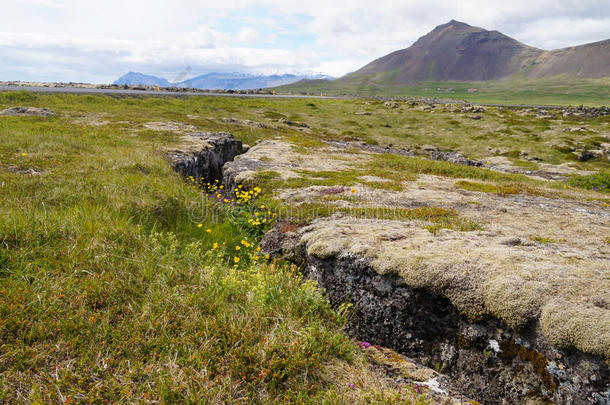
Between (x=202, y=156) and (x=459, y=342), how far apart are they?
59.6 feet

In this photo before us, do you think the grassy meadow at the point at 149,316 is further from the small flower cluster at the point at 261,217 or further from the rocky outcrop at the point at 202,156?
the rocky outcrop at the point at 202,156

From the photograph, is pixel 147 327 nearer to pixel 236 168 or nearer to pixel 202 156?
pixel 236 168

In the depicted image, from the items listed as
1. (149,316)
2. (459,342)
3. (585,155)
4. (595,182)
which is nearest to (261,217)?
(149,316)

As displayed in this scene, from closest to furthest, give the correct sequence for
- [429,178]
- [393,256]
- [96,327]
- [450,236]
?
[96,327]
[393,256]
[450,236]
[429,178]

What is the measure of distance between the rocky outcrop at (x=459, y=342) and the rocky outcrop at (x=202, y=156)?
41.2ft

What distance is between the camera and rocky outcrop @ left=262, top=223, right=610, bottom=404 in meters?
4.26

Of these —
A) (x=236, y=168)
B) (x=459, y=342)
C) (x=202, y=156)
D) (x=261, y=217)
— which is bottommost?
(x=459, y=342)

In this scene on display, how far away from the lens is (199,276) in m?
6.03

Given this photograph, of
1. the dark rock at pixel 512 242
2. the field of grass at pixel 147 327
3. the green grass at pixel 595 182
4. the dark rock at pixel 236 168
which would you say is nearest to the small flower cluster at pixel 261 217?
the field of grass at pixel 147 327

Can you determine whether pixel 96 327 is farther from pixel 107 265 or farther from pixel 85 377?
pixel 107 265

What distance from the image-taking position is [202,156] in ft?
65.4

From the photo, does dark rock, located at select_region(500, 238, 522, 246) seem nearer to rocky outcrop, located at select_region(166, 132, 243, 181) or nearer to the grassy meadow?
the grassy meadow

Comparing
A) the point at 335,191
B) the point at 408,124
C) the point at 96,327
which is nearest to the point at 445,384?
the point at 96,327

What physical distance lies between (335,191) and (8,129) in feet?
64.6
